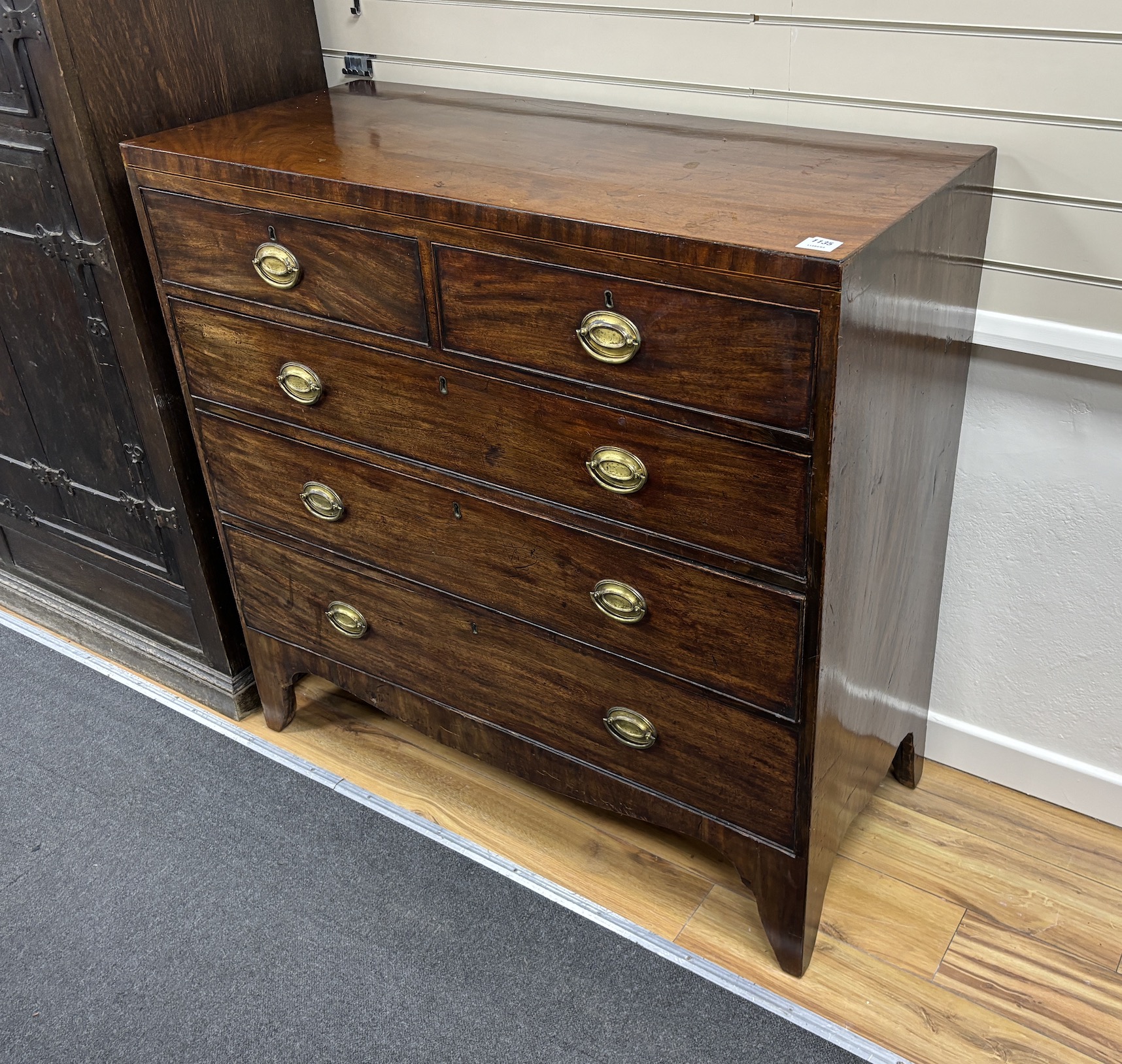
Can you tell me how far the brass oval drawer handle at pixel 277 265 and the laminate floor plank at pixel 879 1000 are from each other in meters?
1.15

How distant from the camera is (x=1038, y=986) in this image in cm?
160

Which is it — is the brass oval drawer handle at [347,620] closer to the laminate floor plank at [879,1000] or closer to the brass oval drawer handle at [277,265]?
the brass oval drawer handle at [277,265]

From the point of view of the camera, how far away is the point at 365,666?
1.93 metres

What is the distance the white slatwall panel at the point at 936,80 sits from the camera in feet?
Answer: 4.68

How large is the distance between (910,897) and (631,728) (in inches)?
22.2

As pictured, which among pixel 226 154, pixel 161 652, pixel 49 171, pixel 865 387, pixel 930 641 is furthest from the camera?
pixel 161 652

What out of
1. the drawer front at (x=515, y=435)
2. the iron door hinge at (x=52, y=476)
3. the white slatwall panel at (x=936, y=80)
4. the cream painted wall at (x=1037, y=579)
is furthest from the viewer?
the iron door hinge at (x=52, y=476)

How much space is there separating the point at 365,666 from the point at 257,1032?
1.97ft

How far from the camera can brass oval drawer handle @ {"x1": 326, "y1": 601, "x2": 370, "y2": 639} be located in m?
1.86

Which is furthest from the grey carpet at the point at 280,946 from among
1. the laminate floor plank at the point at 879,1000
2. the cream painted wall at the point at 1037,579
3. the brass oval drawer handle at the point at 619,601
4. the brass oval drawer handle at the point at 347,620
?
the cream painted wall at the point at 1037,579

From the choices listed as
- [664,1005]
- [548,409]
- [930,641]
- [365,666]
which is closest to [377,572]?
[365,666]

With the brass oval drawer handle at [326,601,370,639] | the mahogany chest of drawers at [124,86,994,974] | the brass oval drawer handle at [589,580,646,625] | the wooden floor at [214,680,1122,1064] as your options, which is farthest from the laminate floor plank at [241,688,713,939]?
the brass oval drawer handle at [589,580,646,625]

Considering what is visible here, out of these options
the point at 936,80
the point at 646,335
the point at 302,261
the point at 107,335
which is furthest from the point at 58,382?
the point at 936,80

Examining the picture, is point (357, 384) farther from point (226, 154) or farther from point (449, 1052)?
point (449, 1052)
